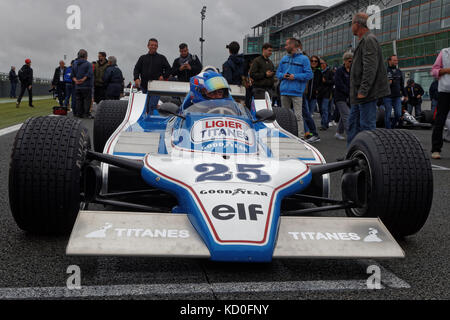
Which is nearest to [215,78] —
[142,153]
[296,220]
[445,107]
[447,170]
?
[142,153]

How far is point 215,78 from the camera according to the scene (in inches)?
174

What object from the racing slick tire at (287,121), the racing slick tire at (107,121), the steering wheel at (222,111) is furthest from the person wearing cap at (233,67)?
the steering wheel at (222,111)

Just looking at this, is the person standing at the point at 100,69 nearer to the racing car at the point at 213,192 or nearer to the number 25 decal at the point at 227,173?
the racing car at the point at 213,192

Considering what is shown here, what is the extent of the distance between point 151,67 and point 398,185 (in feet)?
25.5

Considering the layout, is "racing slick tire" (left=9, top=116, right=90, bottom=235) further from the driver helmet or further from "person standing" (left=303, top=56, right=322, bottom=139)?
"person standing" (left=303, top=56, right=322, bottom=139)

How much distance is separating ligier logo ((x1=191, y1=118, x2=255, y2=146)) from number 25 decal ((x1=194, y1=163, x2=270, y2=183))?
1.61ft

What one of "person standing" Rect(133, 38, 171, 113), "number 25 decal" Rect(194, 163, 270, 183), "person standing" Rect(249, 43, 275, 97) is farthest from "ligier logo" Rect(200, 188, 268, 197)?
"person standing" Rect(133, 38, 171, 113)

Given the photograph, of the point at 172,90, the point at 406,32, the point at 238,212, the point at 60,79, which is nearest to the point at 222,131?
the point at 238,212

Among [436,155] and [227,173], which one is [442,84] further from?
[227,173]

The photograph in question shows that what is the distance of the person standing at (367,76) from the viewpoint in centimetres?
559

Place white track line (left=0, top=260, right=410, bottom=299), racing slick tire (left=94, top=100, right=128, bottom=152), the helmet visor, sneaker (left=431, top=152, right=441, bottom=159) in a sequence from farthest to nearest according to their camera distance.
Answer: sneaker (left=431, top=152, right=441, bottom=159), racing slick tire (left=94, top=100, right=128, bottom=152), the helmet visor, white track line (left=0, top=260, right=410, bottom=299)

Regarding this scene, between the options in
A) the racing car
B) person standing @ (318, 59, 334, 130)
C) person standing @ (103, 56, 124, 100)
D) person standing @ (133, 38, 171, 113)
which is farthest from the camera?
person standing @ (103, 56, 124, 100)

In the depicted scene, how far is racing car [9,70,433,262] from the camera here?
2.37 meters

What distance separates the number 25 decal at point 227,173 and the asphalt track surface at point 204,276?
1.53 feet
